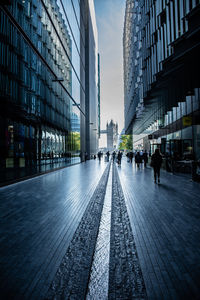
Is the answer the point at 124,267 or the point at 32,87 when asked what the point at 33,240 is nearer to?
the point at 124,267

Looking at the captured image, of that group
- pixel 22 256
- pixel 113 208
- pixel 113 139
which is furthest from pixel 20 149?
pixel 113 139

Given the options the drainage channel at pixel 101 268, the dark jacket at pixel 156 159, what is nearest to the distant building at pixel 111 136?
the dark jacket at pixel 156 159

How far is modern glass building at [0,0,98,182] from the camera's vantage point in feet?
36.1

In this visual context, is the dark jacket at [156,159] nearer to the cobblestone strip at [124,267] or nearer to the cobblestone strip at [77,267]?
the cobblestone strip at [124,267]

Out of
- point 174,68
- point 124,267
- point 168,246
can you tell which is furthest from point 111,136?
point 124,267

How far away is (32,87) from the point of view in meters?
14.3

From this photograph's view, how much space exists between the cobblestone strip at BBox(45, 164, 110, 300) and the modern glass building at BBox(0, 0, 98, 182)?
24.6 feet

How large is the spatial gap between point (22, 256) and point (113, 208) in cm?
309

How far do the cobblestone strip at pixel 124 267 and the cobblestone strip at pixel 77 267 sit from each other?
33 cm

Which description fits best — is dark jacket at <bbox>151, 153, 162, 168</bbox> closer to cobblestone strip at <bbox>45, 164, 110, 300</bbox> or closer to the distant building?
cobblestone strip at <bbox>45, 164, 110, 300</bbox>

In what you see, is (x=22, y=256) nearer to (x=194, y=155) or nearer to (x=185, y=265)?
(x=185, y=265)

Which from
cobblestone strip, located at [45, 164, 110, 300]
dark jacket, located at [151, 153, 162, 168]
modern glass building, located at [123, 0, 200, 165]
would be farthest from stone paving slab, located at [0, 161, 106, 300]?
modern glass building, located at [123, 0, 200, 165]

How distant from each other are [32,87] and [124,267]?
14.4 metres

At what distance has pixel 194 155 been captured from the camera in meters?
17.4
